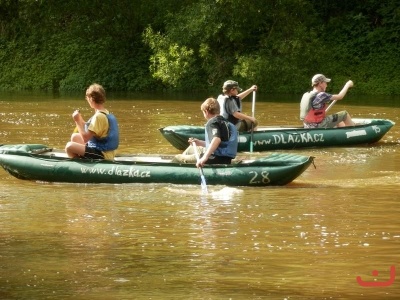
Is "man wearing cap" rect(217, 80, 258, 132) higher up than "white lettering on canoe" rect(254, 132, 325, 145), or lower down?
higher up

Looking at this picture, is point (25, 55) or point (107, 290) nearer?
point (107, 290)

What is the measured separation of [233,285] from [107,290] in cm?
81

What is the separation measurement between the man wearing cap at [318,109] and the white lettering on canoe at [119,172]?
14.1 feet

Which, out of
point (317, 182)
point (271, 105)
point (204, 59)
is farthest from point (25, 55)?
point (317, 182)

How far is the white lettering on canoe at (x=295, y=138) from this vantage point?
14.8 metres

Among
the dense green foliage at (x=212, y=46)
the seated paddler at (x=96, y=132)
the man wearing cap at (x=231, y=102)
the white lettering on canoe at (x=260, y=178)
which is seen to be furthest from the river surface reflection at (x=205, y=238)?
the dense green foliage at (x=212, y=46)

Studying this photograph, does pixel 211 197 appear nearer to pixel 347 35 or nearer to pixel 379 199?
pixel 379 199

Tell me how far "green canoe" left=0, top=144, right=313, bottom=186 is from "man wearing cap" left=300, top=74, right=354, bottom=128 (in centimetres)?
360

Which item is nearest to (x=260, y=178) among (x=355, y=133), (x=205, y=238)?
(x=205, y=238)

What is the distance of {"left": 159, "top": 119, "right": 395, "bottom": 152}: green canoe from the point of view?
14.6 meters

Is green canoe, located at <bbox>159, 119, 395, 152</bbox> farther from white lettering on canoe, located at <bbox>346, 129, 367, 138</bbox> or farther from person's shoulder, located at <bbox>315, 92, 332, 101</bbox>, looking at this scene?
person's shoulder, located at <bbox>315, 92, 332, 101</bbox>

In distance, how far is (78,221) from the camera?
9438 mm

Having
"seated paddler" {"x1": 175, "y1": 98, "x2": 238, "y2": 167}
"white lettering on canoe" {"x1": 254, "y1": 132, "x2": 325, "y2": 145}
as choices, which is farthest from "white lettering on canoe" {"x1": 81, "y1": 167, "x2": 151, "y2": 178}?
"white lettering on canoe" {"x1": 254, "y1": 132, "x2": 325, "y2": 145}

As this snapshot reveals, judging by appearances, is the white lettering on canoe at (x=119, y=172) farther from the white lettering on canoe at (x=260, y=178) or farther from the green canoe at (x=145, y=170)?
the white lettering on canoe at (x=260, y=178)
